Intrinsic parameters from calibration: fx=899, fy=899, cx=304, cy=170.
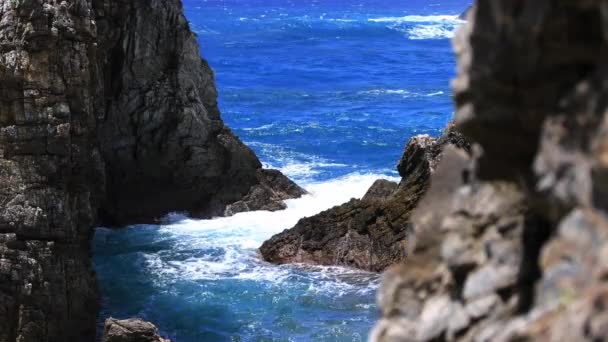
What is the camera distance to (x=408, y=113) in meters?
57.2

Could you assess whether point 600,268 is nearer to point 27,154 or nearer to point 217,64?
point 27,154

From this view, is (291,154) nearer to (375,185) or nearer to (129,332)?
(375,185)

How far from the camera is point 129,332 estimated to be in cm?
1900

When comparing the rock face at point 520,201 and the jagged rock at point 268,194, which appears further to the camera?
the jagged rock at point 268,194

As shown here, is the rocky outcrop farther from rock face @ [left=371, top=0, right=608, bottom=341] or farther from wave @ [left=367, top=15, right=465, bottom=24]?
wave @ [left=367, top=15, right=465, bottom=24]

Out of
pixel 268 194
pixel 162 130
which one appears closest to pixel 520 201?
pixel 162 130

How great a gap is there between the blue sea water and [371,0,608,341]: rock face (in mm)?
17670

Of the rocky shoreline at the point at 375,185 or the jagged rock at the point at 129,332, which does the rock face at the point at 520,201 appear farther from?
the jagged rock at the point at 129,332

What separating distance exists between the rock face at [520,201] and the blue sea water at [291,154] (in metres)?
17.7

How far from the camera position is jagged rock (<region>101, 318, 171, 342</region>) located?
18.9m

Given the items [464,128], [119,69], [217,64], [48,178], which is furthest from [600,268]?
[217,64]

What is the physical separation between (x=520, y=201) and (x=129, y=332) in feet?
49.0

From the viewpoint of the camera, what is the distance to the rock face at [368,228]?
27.0 m

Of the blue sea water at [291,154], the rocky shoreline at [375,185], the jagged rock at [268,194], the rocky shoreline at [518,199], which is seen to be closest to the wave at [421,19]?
the blue sea water at [291,154]
